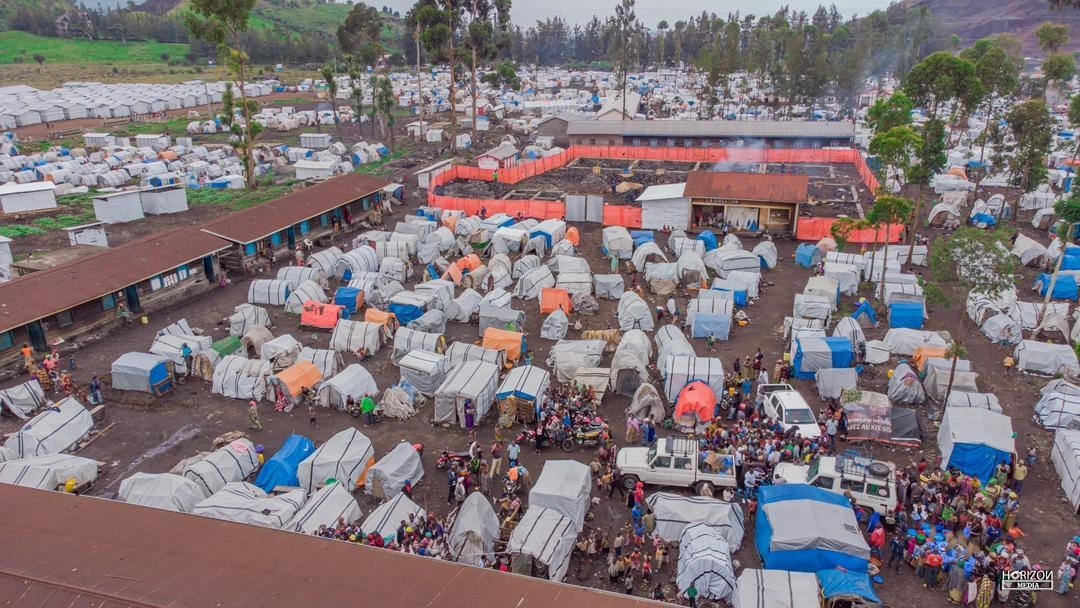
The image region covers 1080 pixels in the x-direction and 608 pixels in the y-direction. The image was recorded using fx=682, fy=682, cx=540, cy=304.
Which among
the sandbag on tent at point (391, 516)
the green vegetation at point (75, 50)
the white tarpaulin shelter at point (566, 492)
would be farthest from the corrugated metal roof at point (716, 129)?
the green vegetation at point (75, 50)

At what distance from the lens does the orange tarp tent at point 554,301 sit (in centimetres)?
3059

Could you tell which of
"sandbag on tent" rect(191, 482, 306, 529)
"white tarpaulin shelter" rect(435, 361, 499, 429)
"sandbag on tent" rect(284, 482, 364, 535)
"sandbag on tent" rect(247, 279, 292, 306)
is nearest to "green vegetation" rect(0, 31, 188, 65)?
"sandbag on tent" rect(247, 279, 292, 306)

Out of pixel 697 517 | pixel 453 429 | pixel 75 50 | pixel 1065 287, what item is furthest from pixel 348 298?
pixel 75 50

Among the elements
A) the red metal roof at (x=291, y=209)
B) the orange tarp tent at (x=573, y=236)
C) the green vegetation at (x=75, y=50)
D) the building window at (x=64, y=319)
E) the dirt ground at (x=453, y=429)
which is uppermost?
the green vegetation at (x=75, y=50)

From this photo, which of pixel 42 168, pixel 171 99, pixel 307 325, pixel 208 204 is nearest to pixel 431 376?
pixel 307 325

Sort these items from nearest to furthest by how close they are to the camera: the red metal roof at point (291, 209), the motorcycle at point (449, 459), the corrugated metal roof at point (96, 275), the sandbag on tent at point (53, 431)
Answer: the motorcycle at point (449, 459)
the sandbag on tent at point (53, 431)
the corrugated metal roof at point (96, 275)
the red metal roof at point (291, 209)

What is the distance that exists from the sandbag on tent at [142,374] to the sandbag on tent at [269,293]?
759cm

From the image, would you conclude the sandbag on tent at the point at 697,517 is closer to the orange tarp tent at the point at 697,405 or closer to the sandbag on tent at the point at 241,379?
the orange tarp tent at the point at 697,405

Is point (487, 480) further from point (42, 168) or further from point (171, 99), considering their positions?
point (171, 99)

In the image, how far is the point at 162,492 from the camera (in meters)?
17.7

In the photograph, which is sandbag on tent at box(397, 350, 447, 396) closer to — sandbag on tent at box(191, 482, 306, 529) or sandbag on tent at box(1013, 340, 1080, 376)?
sandbag on tent at box(191, 482, 306, 529)

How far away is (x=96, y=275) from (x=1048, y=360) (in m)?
38.7

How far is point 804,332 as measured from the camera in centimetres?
2642

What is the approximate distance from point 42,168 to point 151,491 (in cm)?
5094
